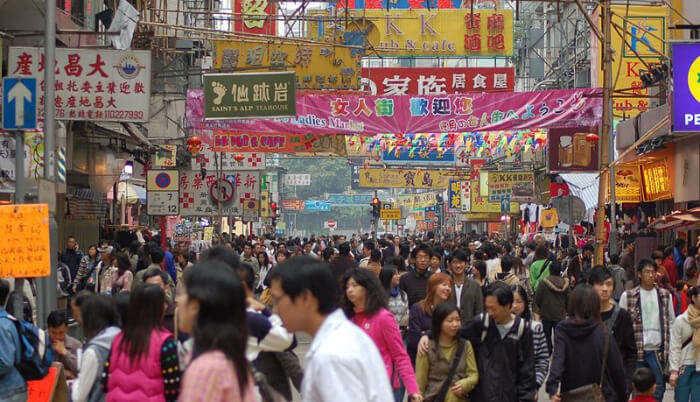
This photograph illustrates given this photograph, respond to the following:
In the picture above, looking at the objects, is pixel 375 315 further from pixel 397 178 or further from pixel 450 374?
pixel 397 178

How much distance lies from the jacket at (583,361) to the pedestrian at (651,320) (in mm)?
1705

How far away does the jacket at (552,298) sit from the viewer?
1255 centimetres

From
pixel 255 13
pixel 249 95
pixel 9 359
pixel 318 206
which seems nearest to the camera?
pixel 9 359

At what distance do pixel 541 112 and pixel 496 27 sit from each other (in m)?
8.70

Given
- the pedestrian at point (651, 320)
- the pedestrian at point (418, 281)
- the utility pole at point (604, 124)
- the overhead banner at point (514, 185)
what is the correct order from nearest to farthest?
1. the pedestrian at point (651, 320)
2. the pedestrian at point (418, 281)
3. the utility pole at point (604, 124)
4. the overhead banner at point (514, 185)

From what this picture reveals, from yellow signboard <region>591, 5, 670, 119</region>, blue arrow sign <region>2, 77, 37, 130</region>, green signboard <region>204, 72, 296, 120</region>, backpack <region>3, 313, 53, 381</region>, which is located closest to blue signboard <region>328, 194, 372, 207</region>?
yellow signboard <region>591, 5, 670, 119</region>

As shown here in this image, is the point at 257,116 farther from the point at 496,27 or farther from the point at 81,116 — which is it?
the point at 496,27

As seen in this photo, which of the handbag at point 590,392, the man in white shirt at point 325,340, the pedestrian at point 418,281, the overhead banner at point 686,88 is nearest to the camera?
the man in white shirt at point 325,340

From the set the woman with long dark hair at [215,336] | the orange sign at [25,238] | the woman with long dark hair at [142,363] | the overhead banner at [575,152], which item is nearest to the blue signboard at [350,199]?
the overhead banner at [575,152]

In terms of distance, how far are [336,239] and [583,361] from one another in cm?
2977

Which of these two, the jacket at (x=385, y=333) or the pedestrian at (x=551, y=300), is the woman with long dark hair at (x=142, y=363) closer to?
the jacket at (x=385, y=333)

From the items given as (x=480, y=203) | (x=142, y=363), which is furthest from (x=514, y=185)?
(x=142, y=363)

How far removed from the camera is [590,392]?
302 inches

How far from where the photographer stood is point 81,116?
1455 centimetres
